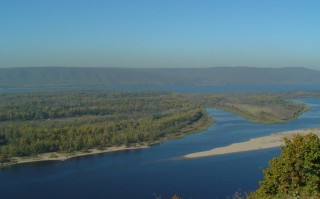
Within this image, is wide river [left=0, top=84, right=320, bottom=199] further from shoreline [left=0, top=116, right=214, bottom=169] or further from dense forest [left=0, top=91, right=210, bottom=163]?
dense forest [left=0, top=91, right=210, bottom=163]

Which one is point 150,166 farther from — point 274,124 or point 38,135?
point 274,124

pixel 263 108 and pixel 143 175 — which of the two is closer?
pixel 143 175

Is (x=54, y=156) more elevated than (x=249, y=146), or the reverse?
(x=249, y=146)

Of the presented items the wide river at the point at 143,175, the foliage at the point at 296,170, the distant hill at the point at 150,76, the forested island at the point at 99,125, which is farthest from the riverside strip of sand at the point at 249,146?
the distant hill at the point at 150,76

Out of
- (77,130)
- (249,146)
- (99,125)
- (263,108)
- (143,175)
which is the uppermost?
(77,130)

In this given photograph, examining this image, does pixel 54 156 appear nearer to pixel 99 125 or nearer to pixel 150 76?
pixel 99 125

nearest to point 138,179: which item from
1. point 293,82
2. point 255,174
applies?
point 255,174

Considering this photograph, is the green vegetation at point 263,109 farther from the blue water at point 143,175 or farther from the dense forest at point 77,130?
the blue water at point 143,175

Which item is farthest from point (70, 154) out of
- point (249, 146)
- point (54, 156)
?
point (249, 146)
